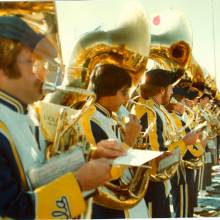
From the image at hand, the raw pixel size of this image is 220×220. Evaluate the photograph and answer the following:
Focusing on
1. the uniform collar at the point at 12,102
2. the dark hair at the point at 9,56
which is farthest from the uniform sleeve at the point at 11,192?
the dark hair at the point at 9,56

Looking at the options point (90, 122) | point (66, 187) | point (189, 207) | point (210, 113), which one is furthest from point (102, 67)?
point (210, 113)

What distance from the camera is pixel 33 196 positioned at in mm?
1331

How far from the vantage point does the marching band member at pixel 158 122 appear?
2.71m

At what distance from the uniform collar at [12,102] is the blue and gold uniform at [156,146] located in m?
1.30

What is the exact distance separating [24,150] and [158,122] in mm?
1564

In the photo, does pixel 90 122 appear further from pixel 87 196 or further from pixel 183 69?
pixel 183 69

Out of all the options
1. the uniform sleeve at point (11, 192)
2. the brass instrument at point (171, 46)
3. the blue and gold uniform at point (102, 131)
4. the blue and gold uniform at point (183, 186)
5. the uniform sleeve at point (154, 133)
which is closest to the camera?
the uniform sleeve at point (11, 192)

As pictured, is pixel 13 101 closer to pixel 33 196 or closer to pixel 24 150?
pixel 24 150

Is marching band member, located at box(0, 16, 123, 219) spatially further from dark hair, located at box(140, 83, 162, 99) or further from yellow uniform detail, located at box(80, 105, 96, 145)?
dark hair, located at box(140, 83, 162, 99)

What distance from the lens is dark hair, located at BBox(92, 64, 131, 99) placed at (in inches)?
86.4

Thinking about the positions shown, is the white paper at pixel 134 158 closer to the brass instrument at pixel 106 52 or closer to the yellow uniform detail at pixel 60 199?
the yellow uniform detail at pixel 60 199

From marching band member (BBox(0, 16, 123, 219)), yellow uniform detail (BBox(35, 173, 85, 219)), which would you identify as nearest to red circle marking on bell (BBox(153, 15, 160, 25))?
marching band member (BBox(0, 16, 123, 219))

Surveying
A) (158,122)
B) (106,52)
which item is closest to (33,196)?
(106,52)

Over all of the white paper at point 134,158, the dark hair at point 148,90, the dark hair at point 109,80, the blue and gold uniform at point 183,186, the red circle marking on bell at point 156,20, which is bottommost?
the blue and gold uniform at point 183,186
